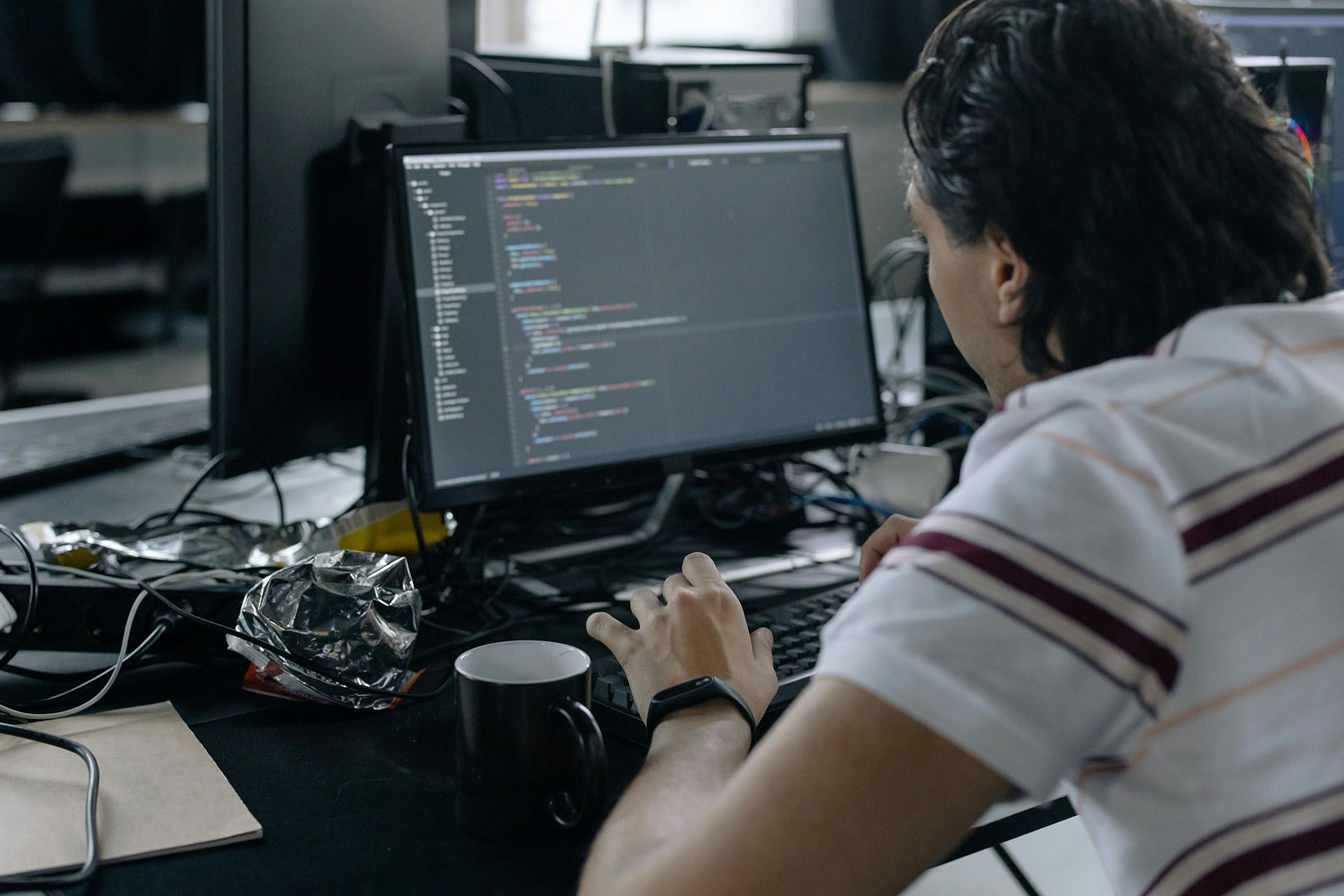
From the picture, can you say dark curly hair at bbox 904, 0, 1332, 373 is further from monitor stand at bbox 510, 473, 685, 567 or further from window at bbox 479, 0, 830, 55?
window at bbox 479, 0, 830, 55

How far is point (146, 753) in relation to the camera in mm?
785

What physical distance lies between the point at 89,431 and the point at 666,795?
128 centimetres

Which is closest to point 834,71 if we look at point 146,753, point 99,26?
point 99,26

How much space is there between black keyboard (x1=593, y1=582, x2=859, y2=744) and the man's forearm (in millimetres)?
104

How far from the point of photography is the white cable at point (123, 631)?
0.82m

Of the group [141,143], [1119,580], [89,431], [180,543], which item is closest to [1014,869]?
[1119,580]

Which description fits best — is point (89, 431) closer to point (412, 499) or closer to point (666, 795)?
point (412, 499)

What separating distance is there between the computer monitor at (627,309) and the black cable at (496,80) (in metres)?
0.30

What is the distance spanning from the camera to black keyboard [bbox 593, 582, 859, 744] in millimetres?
860

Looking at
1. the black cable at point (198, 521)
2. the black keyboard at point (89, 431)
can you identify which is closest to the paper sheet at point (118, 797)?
the black cable at point (198, 521)

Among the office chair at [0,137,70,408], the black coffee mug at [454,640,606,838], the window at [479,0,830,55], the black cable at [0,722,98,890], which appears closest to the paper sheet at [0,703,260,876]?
the black cable at [0,722,98,890]

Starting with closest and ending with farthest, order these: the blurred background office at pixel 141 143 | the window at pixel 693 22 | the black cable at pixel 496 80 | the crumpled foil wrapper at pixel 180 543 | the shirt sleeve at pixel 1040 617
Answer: the shirt sleeve at pixel 1040 617 < the crumpled foil wrapper at pixel 180 543 < the black cable at pixel 496 80 < the blurred background office at pixel 141 143 < the window at pixel 693 22

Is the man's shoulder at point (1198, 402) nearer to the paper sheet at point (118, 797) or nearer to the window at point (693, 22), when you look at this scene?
the paper sheet at point (118, 797)

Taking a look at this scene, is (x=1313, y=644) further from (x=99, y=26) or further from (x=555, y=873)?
(x=99, y=26)
